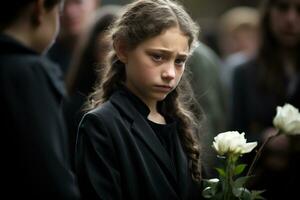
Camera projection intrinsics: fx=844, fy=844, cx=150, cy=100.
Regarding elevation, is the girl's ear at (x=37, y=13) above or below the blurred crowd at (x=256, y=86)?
above

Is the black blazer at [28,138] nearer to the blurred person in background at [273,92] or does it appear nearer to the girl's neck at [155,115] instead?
the girl's neck at [155,115]

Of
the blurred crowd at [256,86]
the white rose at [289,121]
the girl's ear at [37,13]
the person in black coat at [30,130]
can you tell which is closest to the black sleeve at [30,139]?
the person in black coat at [30,130]

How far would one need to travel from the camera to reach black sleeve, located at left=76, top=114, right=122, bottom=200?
3105mm

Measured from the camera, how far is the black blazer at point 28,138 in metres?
2.73

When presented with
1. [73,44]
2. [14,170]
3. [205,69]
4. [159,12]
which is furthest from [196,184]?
[73,44]

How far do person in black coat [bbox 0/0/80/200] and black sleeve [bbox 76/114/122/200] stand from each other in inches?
10.6

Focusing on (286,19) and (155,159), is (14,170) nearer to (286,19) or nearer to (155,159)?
(155,159)

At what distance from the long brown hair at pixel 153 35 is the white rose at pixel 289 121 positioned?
36 centimetres

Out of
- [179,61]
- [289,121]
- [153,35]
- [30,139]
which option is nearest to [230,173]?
[289,121]

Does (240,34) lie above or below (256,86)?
below

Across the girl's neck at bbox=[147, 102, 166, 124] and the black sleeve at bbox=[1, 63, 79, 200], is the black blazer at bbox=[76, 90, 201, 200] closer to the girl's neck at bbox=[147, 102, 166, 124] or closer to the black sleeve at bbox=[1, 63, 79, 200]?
the girl's neck at bbox=[147, 102, 166, 124]

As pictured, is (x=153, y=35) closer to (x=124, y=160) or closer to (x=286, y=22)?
(x=124, y=160)

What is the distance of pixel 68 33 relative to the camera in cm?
634

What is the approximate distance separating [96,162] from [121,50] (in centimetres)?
53
